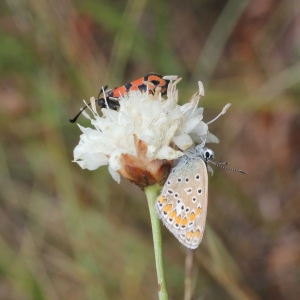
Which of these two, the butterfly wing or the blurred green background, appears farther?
the blurred green background

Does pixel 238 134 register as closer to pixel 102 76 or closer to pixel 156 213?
pixel 102 76

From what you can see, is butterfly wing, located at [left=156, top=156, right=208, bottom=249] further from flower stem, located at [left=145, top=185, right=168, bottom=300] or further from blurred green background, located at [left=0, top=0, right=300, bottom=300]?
blurred green background, located at [left=0, top=0, right=300, bottom=300]

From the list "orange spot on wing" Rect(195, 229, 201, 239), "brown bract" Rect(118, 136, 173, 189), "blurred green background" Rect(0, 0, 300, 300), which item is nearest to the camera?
"orange spot on wing" Rect(195, 229, 201, 239)

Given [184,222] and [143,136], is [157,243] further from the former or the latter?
[143,136]

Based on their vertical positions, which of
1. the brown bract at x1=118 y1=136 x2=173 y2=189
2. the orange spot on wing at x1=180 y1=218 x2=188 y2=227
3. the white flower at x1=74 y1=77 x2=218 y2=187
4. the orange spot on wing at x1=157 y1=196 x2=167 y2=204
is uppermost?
the white flower at x1=74 y1=77 x2=218 y2=187

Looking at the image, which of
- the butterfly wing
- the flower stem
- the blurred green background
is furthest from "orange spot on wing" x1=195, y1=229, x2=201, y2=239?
the blurred green background

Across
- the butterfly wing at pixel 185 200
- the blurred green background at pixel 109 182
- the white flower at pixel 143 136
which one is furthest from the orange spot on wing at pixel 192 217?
the blurred green background at pixel 109 182

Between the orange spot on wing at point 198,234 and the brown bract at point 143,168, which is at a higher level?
the brown bract at point 143,168

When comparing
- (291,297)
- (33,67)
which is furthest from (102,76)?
(291,297)

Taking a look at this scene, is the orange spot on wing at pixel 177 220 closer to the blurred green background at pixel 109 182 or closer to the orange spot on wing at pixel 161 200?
the orange spot on wing at pixel 161 200
